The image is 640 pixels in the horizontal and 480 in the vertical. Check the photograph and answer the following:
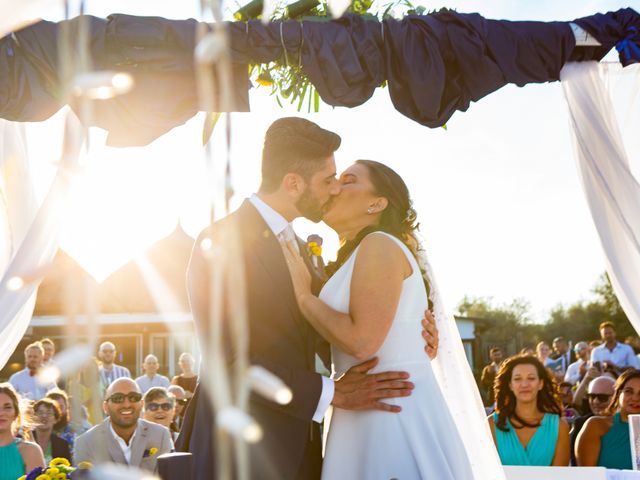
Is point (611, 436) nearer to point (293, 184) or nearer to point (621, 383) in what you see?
point (621, 383)

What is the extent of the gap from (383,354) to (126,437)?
4.10 m

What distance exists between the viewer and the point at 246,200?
9.64 feet

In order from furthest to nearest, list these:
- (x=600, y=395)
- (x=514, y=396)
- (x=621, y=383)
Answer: (x=600, y=395) → (x=621, y=383) → (x=514, y=396)

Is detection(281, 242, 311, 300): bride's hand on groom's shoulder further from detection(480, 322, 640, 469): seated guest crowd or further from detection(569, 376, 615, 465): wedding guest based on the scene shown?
detection(569, 376, 615, 465): wedding guest

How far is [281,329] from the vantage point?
9.09 feet

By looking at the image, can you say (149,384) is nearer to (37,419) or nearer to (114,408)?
(37,419)

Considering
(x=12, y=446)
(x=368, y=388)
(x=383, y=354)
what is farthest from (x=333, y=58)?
(x=12, y=446)

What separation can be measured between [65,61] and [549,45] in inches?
94.0

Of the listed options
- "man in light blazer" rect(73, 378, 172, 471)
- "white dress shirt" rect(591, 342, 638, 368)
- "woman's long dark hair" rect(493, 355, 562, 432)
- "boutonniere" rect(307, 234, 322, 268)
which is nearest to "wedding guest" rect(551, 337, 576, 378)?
"white dress shirt" rect(591, 342, 638, 368)

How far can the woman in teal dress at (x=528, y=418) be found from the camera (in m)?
5.31

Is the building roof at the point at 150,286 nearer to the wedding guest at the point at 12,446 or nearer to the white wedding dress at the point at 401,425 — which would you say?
the wedding guest at the point at 12,446

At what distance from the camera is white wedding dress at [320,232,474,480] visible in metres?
2.75

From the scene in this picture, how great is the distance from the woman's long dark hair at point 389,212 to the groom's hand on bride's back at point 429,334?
207mm

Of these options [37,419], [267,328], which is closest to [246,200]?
[267,328]
